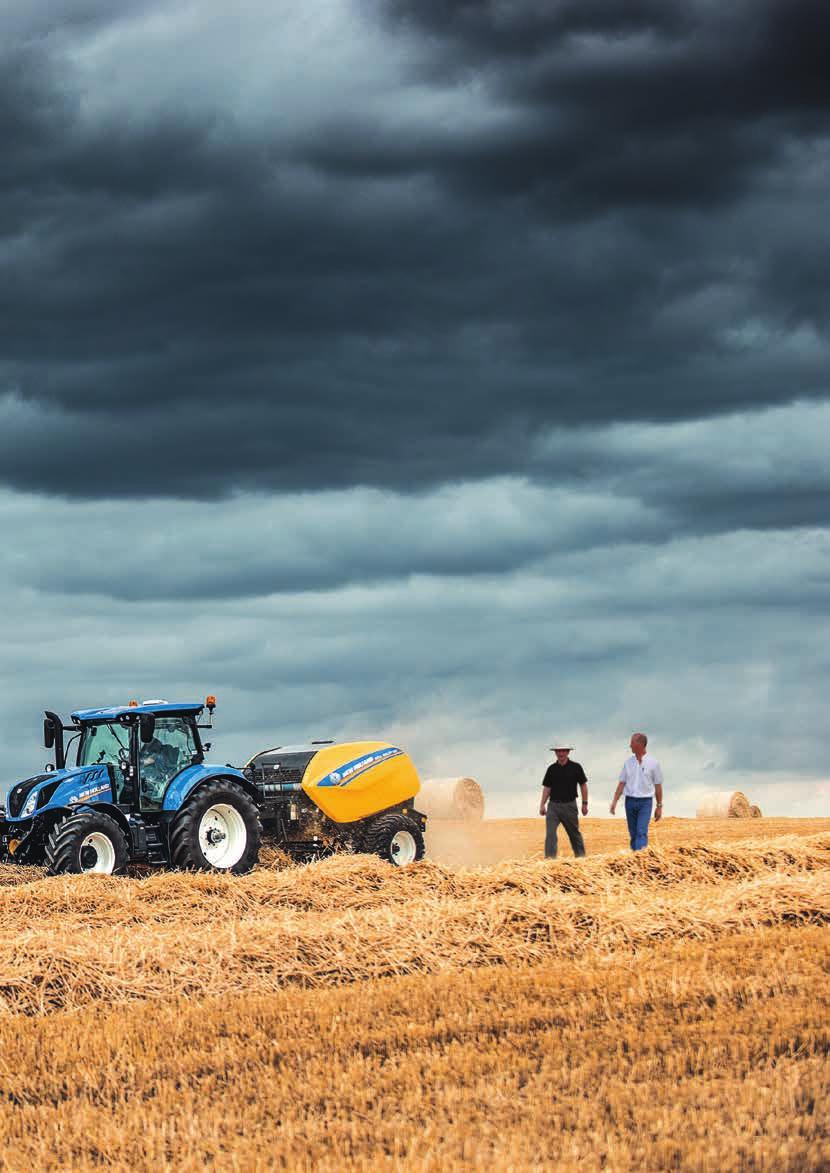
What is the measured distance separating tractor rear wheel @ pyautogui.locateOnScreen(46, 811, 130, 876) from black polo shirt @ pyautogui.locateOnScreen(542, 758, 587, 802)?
6.19 metres

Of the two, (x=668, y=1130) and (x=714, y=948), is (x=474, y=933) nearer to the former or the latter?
(x=714, y=948)

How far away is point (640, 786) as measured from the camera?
18047 mm

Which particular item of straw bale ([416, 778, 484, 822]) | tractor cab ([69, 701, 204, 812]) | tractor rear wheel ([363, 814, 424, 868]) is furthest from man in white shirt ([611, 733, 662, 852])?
straw bale ([416, 778, 484, 822])

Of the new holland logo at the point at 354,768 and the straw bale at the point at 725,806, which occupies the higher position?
the new holland logo at the point at 354,768

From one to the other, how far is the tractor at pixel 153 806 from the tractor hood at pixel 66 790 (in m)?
0.01

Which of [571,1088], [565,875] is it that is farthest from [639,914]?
[571,1088]

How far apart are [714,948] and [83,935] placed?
5.03 meters

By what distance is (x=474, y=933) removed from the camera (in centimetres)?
1116

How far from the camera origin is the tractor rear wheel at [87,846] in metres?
14.9

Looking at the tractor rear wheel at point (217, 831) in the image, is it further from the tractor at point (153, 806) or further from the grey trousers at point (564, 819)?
the grey trousers at point (564, 819)

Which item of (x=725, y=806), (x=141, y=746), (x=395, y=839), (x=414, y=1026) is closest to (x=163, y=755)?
(x=141, y=746)

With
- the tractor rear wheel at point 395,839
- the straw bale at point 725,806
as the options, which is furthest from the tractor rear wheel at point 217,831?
the straw bale at point 725,806

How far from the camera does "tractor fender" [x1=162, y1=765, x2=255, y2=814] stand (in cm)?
1602

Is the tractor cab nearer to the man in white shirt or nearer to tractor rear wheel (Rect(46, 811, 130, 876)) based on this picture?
tractor rear wheel (Rect(46, 811, 130, 876))
